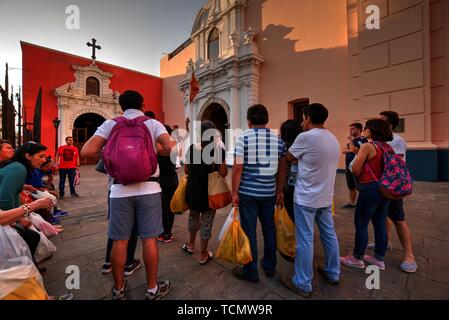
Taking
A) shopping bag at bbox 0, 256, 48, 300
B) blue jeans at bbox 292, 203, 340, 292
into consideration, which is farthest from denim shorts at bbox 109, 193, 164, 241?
blue jeans at bbox 292, 203, 340, 292

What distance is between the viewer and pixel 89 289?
188 cm

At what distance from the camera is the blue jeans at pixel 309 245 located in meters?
1.77

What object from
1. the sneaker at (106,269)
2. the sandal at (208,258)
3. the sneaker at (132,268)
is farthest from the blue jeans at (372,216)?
the sneaker at (106,269)

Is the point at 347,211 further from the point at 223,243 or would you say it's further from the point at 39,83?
the point at 39,83

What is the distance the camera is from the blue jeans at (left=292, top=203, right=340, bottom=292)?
69.8 inches

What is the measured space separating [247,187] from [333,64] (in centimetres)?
896

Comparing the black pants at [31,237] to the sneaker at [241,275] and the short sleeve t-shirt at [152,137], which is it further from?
the sneaker at [241,275]

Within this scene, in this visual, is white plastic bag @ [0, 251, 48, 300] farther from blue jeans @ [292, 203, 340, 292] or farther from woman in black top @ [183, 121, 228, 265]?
blue jeans @ [292, 203, 340, 292]

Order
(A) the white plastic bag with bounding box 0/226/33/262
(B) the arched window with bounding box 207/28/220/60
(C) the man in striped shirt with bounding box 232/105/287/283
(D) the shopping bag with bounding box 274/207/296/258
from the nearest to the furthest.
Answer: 1. (A) the white plastic bag with bounding box 0/226/33/262
2. (C) the man in striped shirt with bounding box 232/105/287/283
3. (D) the shopping bag with bounding box 274/207/296/258
4. (B) the arched window with bounding box 207/28/220/60

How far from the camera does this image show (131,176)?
146 centimetres

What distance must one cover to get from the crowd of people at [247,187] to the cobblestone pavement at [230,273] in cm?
11

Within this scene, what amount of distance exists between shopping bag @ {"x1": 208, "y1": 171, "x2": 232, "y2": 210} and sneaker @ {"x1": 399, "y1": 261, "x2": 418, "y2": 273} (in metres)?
1.90

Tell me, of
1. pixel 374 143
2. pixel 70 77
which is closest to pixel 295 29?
pixel 374 143
